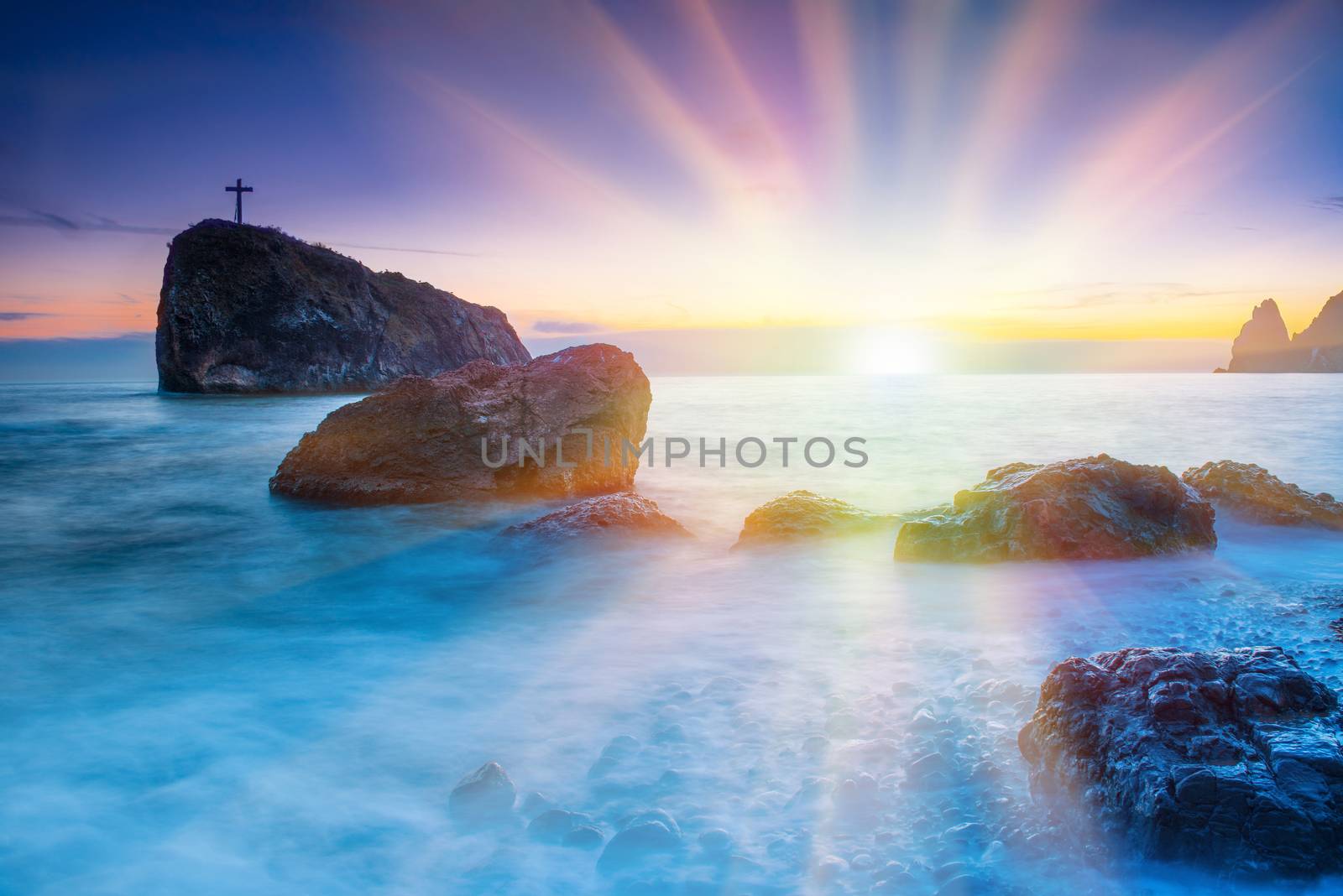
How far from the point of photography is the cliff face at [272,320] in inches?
1481

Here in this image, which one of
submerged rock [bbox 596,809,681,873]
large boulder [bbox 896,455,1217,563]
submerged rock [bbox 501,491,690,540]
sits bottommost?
submerged rock [bbox 596,809,681,873]

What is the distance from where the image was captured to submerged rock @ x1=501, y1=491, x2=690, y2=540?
24.9ft

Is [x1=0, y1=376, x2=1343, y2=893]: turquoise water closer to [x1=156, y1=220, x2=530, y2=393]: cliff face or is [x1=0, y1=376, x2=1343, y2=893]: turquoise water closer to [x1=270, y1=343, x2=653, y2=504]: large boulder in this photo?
[x1=270, y1=343, x2=653, y2=504]: large boulder

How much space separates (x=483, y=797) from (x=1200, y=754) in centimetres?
276

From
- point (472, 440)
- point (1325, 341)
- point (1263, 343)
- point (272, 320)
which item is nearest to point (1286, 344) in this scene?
point (1263, 343)

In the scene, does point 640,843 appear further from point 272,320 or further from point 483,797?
point 272,320

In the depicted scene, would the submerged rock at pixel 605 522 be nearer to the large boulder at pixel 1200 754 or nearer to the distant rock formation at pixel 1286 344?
the large boulder at pixel 1200 754

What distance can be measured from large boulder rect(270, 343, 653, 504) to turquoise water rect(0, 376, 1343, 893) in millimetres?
620

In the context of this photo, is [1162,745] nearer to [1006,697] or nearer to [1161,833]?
[1161,833]

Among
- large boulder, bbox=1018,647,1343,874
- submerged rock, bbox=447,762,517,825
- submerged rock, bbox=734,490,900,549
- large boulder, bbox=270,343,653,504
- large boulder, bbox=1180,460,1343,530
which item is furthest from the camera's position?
large boulder, bbox=270,343,653,504

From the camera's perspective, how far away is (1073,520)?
21.0 feet

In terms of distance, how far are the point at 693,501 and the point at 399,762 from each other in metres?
7.52

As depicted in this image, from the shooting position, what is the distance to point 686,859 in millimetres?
2633

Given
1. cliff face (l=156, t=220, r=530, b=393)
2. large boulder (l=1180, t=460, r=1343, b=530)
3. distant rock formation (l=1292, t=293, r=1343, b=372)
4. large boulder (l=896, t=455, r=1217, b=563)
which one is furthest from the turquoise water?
distant rock formation (l=1292, t=293, r=1343, b=372)
